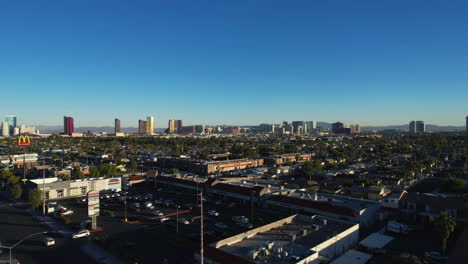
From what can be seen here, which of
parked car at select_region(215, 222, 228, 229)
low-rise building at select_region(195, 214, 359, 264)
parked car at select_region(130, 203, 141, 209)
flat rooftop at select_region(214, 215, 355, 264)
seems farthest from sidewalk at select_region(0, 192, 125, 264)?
parked car at select_region(215, 222, 228, 229)

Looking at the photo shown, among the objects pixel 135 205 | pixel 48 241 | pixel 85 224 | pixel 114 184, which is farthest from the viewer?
pixel 114 184

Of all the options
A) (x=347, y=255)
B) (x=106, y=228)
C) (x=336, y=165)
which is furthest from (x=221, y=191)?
(x=336, y=165)

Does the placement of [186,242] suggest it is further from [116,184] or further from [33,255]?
[116,184]

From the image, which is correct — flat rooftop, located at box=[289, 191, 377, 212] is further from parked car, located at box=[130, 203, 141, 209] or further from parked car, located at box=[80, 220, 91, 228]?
parked car, located at box=[80, 220, 91, 228]

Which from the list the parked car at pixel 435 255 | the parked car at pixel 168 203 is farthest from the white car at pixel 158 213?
the parked car at pixel 435 255

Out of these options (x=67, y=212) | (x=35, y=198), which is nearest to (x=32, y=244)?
(x=67, y=212)

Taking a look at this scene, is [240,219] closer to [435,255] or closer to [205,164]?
[435,255]

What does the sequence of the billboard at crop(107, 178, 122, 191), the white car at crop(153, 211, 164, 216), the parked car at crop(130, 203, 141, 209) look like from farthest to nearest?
the billboard at crop(107, 178, 122, 191)
the parked car at crop(130, 203, 141, 209)
the white car at crop(153, 211, 164, 216)
